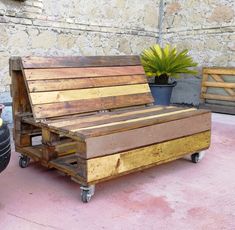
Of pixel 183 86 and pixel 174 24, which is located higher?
pixel 174 24

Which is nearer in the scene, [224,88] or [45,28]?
[45,28]

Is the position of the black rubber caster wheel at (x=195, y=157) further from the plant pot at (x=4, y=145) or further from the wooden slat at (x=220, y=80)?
the wooden slat at (x=220, y=80)

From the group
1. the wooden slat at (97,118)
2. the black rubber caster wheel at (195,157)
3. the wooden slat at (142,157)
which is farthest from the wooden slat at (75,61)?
the black rubber caster wheel at (195,157)

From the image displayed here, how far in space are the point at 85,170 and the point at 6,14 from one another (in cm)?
244

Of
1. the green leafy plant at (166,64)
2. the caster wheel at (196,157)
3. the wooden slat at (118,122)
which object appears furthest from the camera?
the green leafy plant at (166,64)

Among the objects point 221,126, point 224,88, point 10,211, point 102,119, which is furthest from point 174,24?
point 10,211

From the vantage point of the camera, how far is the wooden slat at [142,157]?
1795mm

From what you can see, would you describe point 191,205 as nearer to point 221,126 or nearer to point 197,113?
point 197,113

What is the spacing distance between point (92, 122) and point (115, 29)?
115 inches

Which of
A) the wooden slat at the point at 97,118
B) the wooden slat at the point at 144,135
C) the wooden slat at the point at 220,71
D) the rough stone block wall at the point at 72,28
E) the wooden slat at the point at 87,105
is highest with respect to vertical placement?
the rough stone block wall at the point at 72,28

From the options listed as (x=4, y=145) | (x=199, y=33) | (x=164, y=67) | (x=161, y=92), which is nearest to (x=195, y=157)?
(x=4, y=145)

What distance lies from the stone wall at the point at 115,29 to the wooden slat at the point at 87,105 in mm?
1592

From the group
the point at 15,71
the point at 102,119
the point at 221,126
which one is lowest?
the point at 221,126

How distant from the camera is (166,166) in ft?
8.09
